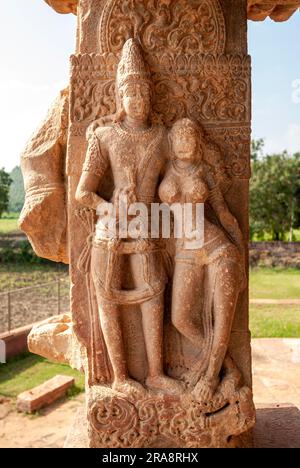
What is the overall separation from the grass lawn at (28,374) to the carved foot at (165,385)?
3.17 metres

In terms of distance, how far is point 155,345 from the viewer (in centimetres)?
268

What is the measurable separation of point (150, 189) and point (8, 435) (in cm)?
337

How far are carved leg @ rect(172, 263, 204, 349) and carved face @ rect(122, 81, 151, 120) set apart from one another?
0.95 m

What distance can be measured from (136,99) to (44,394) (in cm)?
396

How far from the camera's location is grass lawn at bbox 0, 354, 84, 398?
5664mm

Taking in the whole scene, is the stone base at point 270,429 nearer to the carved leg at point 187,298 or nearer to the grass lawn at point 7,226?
the carved leg at point 187,298

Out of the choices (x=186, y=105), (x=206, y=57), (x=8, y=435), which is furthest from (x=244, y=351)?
(x=8, y=435)

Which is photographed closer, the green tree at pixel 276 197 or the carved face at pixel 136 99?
the carved face at pixel 136 99

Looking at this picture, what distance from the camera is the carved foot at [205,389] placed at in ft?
8.54

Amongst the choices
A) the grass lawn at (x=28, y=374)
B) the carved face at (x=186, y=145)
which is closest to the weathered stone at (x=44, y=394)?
the grass lawn at (x=28, y=374)

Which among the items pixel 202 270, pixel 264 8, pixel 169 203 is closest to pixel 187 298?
pixel 202 270

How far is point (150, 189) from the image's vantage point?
2684 millimetres
